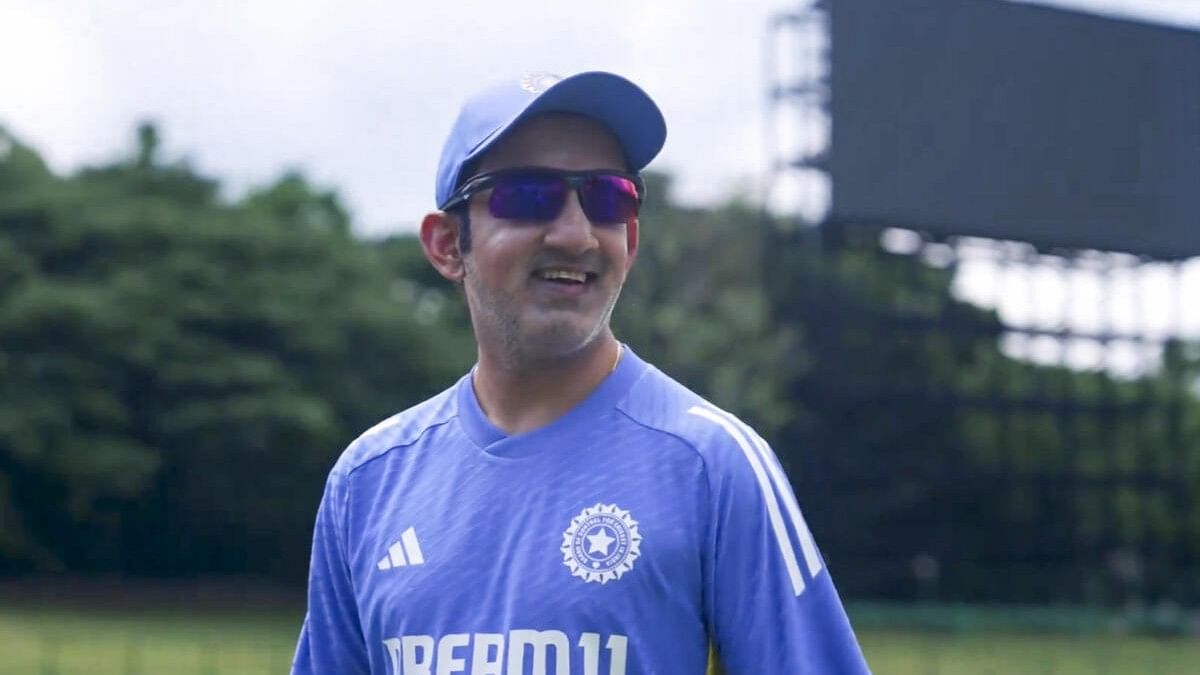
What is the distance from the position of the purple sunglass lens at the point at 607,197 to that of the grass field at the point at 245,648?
1381cm

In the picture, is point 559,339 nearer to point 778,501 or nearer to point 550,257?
point 550,257

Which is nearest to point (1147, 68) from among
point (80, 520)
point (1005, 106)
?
point (1005, 106)

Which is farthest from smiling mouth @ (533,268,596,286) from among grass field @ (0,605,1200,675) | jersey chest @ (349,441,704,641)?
grass field @ (0,605,1200,675)

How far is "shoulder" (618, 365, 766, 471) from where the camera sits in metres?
2.53

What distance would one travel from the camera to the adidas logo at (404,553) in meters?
2.71

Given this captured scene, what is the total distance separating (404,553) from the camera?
272cm

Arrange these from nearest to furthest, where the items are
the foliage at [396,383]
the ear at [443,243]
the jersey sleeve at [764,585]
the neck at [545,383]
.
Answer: the jersey sleeve at [764,585] < the neck at [545,383] < the ear at [443,243] < the foliage at [396,383]

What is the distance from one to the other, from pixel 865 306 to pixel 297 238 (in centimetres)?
1539

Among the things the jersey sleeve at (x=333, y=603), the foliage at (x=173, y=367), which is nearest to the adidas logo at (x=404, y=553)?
the jersey sleeve at (x=333, y=603)

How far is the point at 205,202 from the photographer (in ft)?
128

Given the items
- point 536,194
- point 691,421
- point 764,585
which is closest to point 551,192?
point 536,194

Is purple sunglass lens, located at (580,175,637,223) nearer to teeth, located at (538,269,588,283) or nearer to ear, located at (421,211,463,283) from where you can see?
teeth, located at (538,269,588,283)

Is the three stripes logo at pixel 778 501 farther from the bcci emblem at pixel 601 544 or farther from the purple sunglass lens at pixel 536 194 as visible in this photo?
the purple sunglass lens at pixel 536 194

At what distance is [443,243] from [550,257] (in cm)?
27
